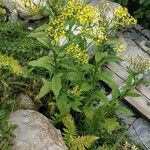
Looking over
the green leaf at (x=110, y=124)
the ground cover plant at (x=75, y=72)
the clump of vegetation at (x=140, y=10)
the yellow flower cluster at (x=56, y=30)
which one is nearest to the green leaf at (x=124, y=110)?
the ground cover plant at (x=75, y=72)

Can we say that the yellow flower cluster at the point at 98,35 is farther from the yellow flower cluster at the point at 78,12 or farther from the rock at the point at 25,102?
the rock at the point at 25,102

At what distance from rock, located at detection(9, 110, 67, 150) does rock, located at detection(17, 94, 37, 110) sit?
0.89 feet

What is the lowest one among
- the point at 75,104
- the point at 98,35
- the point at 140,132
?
the point at 140,132

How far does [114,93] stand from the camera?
6156 mm

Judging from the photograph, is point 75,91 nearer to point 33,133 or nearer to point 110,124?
point 110,124

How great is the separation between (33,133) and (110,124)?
126 cm

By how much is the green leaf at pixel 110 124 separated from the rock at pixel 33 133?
84 cm

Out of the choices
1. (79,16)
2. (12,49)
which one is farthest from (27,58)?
(79,16)

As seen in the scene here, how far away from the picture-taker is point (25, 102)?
240 inches

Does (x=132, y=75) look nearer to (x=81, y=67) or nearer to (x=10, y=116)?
(x=81, y=67)

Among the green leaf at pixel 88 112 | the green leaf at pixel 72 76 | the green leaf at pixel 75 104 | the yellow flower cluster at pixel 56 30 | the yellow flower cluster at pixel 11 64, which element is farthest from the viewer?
the green leaf at pixel 88 112

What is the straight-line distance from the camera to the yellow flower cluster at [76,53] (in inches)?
220

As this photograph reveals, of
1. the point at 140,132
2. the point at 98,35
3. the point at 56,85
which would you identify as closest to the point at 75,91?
the point at 56,85

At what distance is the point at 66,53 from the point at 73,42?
0.17 metres
